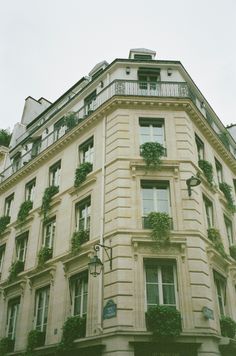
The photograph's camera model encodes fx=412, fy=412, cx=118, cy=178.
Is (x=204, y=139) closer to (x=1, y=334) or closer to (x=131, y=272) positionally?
(x=131, y=272)

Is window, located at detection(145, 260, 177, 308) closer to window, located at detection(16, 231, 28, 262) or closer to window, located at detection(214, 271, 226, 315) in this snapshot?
window, located at detection(214, 271, 226, 315)

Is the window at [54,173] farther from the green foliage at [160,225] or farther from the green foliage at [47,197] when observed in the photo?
the green foliage at [160,225]

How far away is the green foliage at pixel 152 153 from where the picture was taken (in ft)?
50.3

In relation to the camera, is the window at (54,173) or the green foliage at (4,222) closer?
the window at (54,173)

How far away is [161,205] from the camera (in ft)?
48.7

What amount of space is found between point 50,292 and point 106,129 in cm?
693

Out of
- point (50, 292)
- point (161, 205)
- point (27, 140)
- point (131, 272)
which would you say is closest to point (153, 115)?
point (161, 205)

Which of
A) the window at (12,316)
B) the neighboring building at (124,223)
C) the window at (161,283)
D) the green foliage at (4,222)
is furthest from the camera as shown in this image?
the green foliage at (4,222)

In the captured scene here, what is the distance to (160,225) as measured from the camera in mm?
13820

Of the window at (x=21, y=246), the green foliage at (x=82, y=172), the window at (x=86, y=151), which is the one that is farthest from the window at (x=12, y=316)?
the window at (x=86, y=151)

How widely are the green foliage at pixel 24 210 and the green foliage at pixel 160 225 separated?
7758 millimetres

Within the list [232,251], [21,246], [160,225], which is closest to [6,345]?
[21,246]

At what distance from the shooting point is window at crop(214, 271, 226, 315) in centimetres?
1442

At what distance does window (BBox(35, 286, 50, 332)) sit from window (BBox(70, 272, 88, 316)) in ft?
5.29
